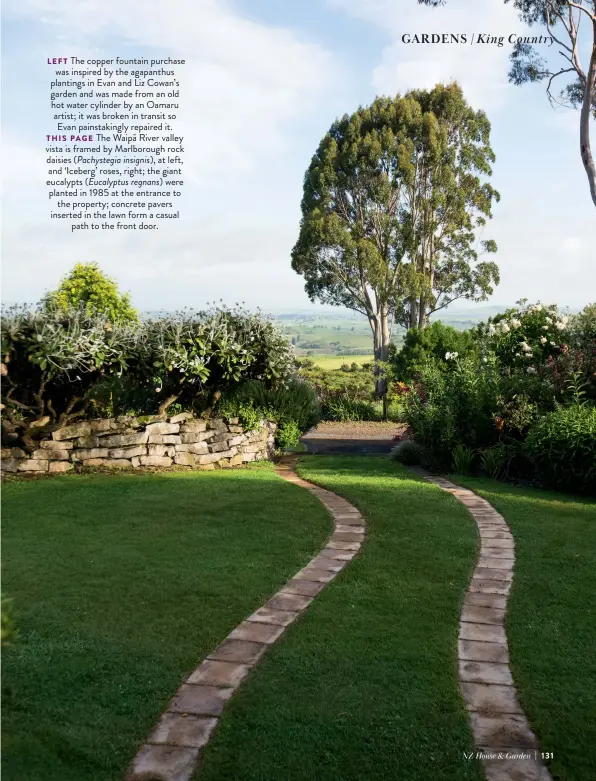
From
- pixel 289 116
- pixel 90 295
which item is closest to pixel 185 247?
pixel 289 116

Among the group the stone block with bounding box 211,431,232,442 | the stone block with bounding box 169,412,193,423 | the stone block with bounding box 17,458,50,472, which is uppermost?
the stone block with bounding box 169,412,193,423

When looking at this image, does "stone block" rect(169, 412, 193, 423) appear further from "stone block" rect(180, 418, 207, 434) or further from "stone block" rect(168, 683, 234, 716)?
"stone block" rect(168, 683, 234, 716)

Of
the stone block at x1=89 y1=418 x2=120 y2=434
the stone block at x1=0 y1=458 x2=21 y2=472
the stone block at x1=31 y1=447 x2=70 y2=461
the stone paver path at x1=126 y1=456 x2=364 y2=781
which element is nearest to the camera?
the stone paver path at x1=126 y1=456 x2=364 y2=781

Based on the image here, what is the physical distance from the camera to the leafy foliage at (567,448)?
8375 mm

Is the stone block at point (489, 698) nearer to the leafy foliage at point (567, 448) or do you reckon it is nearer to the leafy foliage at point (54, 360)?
the leafy foliage at point (567, 448)

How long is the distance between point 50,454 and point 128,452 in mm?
1077

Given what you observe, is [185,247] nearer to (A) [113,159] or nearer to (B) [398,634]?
(A) [113,159]

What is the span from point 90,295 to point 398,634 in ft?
63.9

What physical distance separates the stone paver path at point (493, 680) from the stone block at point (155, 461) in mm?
5306

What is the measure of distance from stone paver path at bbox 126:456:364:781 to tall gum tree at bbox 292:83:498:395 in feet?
68.1

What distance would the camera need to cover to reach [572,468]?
843 cm

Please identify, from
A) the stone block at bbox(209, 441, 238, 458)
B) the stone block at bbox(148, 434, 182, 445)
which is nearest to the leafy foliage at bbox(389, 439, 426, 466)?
the stone block at bbox(209, 441, 238, 458)

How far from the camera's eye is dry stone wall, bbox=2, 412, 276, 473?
9.08 m

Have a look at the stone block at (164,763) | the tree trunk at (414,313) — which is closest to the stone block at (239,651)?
the stone block at (164,763)
